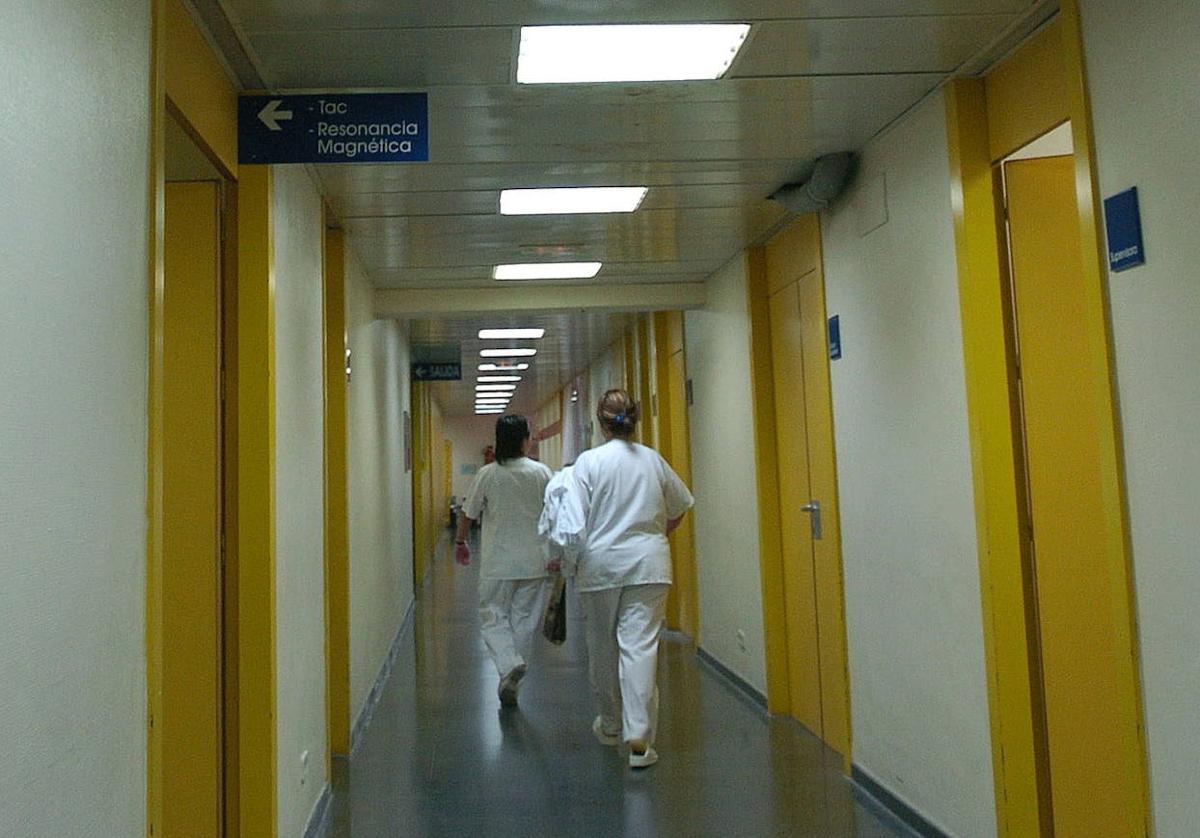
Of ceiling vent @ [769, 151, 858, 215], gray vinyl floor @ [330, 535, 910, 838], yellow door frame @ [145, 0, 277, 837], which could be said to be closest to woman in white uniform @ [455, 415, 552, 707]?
gray vinyl floor @ [330, 535, 910, 838]

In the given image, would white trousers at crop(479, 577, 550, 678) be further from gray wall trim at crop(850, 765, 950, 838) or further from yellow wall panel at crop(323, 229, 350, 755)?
gray wall trim at crop(850, 765, 950, 838)

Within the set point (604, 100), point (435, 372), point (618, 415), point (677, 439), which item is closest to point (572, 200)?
point (618, 415)

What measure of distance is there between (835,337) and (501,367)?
30.5 feet

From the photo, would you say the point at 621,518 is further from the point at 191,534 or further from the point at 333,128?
the point at 333,128

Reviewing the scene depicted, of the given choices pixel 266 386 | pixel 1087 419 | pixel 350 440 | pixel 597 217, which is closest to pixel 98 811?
pixel 266 386

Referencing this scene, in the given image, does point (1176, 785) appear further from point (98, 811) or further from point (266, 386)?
point (266, 386)

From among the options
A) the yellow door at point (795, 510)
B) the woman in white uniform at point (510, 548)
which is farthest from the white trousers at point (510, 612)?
the yellow door at point (795, 510)

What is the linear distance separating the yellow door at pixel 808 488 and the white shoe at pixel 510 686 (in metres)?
1.56

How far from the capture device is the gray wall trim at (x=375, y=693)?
199 inches

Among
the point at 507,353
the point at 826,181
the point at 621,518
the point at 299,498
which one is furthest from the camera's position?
the point at 507,353

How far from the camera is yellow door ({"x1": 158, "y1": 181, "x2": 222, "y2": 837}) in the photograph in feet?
9.88

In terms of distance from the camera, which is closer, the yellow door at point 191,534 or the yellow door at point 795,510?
the yellow door at point 191,534

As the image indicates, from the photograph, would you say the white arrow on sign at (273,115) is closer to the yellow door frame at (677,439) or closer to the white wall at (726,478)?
the white wall at (726,478)

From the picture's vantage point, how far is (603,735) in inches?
195
